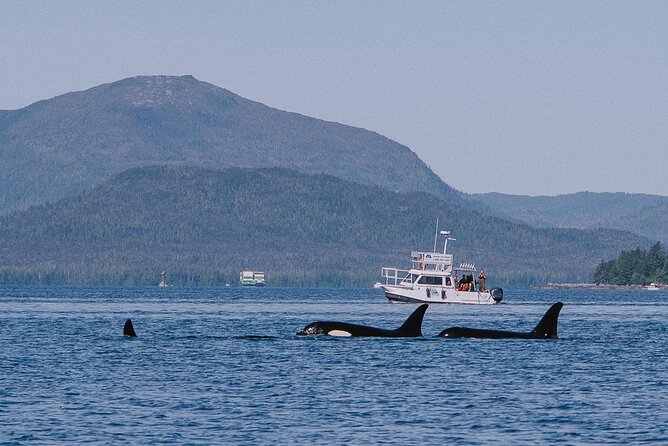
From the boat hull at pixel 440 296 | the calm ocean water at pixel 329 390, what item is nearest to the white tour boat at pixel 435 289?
the boat hull at pixel 440 296

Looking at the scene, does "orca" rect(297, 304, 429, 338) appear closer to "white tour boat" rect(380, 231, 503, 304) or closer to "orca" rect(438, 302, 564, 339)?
"orca" rect(438, 302, 564, 339)

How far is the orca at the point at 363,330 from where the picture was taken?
82.8 metres

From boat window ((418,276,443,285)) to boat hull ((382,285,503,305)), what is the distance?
170 centimetres

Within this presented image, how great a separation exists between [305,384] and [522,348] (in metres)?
21.6

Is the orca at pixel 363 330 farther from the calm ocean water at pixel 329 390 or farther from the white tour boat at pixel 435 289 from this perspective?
the white tour boat at pixel 435 289

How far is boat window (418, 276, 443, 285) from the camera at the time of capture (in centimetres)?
17012

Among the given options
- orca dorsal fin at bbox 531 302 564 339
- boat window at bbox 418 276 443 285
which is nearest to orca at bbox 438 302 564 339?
orca dorsal fin at bbox 531 302 564 339

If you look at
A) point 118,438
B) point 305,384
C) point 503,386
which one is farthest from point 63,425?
point 503,386

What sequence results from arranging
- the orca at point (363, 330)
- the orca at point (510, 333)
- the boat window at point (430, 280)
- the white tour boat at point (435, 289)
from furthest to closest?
the boat window at point (430, 280), the white tour boat at point (435, 289), the orca at point (510, 333), the orca at point (363, 330)

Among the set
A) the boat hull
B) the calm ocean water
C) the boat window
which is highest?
the boat window

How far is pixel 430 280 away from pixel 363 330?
88.7m

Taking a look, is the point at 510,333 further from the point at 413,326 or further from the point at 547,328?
the point at 413,326

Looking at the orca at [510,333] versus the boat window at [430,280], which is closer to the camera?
the orca at [510,333]

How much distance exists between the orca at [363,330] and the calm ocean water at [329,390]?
99 centimetres
